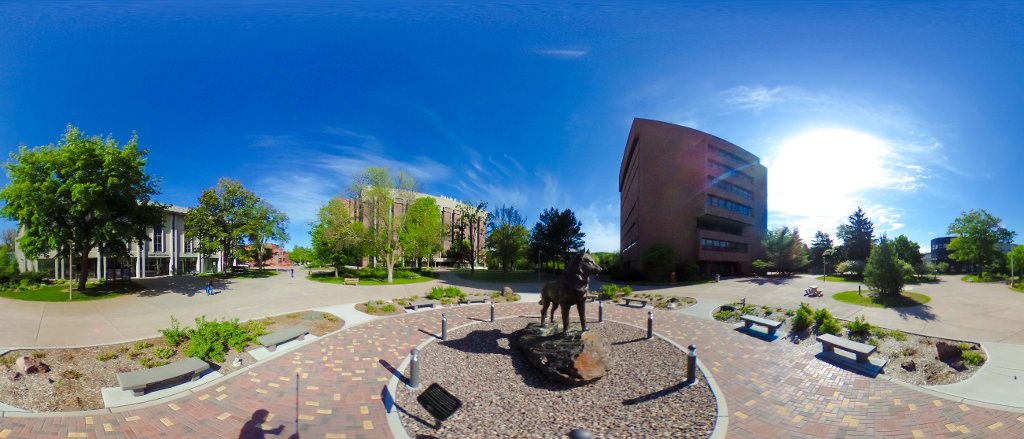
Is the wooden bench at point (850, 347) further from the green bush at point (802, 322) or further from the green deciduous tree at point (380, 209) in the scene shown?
the green deciduous tree at point (380, 209)

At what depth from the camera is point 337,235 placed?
3262cm

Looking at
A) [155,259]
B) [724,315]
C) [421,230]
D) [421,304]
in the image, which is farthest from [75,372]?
[155,259]

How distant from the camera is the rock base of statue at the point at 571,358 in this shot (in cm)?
764

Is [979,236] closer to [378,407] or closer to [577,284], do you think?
[577,284]

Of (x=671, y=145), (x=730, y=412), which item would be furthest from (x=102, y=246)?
(x=671, y=145)

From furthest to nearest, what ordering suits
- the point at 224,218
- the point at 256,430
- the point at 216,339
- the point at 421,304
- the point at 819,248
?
the point at 819,248 → the point at 224,218 → the point at 421,304 → the point at 216,339 → the point at 256,430

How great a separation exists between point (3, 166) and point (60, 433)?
2473 cm

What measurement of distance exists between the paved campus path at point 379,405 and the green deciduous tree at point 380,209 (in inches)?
952

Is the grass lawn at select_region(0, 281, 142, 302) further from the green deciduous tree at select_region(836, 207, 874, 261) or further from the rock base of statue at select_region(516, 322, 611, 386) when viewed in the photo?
the green deciduous tree at select_region(836, 207, 874, 261)

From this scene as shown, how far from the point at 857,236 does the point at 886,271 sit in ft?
143

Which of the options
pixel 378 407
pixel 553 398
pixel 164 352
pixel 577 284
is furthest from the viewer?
pixel 577 284

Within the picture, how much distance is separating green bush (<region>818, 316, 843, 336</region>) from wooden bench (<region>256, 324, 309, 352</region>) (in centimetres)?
1632

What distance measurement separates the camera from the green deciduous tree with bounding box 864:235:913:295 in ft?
55.7

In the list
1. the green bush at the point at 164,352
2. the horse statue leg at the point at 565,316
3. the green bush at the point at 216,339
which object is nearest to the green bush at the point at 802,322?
the horse statue leg at the point at 565,316
